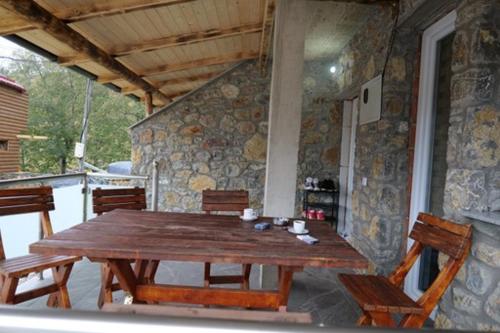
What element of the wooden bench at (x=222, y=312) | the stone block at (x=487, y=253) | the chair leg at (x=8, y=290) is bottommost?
the chair leg at (x=8, y=290)

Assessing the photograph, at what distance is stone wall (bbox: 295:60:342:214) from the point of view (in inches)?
189

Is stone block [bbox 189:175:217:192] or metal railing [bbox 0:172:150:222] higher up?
metal railing [bbox 0:172:150:222]

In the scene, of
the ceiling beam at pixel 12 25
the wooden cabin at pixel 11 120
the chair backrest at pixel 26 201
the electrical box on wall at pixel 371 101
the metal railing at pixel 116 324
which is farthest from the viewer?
the wooden cabin at pixel 11 120

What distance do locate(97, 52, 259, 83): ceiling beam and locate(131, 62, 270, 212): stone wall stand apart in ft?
0.91

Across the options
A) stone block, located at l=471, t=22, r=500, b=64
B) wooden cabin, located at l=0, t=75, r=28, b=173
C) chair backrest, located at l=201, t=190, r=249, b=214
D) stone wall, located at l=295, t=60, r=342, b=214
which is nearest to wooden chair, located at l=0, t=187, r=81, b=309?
chair backrest, located at l=201, t=190, r=249, b=214

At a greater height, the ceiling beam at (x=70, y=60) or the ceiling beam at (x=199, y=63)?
the ceiling beam at (x=199, y=63)

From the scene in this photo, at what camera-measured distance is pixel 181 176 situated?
5.17m

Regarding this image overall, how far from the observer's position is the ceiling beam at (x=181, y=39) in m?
3.79

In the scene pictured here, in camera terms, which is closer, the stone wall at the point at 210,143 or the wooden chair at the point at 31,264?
the wooden chair at the point at 31,264

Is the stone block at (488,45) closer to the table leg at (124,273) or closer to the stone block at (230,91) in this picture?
the table leg at (124,273)

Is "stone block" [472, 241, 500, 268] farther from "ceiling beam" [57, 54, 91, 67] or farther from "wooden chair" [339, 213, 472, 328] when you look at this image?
"ceiling beam" [57, 54, 91, 67]

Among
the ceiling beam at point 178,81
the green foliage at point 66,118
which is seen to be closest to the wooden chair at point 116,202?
the ceiling beam at point 178,81

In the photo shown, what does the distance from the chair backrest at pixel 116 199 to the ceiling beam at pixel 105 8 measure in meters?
1.62

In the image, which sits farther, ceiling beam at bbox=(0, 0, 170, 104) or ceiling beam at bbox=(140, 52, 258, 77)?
ceiling beam at bbox=(140, 52, 258, 77)
